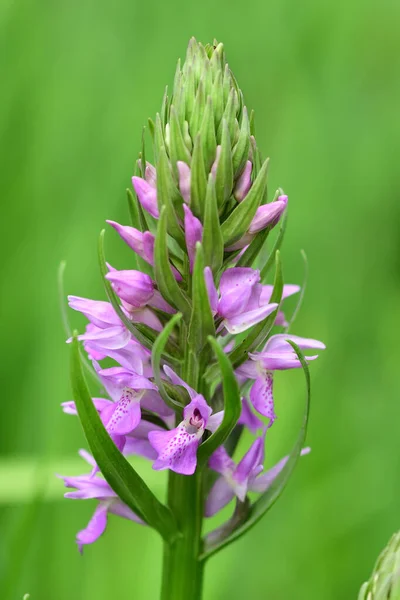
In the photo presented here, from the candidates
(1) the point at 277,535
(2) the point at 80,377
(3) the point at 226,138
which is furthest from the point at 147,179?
(1) the point at 277,535

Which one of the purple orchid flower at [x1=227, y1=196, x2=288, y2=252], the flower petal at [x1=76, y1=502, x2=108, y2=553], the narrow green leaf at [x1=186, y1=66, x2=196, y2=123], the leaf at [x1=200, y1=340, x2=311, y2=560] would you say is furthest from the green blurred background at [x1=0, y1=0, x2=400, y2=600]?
the narrow green leaf at [x1=186, y1=66, x2=196, y2=123]

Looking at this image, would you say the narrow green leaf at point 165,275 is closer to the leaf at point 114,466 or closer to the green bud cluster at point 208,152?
the green bud cluster at point 208,152

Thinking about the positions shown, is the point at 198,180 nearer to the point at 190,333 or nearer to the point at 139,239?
the point at 139,239

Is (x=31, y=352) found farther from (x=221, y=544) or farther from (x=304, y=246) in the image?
(x=221, y=544)

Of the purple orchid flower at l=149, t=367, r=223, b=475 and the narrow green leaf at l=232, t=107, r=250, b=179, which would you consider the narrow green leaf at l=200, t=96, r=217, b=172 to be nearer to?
the narrow green leaf at l=232, t=107, r=250, b=179

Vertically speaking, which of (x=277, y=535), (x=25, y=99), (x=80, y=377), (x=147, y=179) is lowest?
(x=277, y=535)
